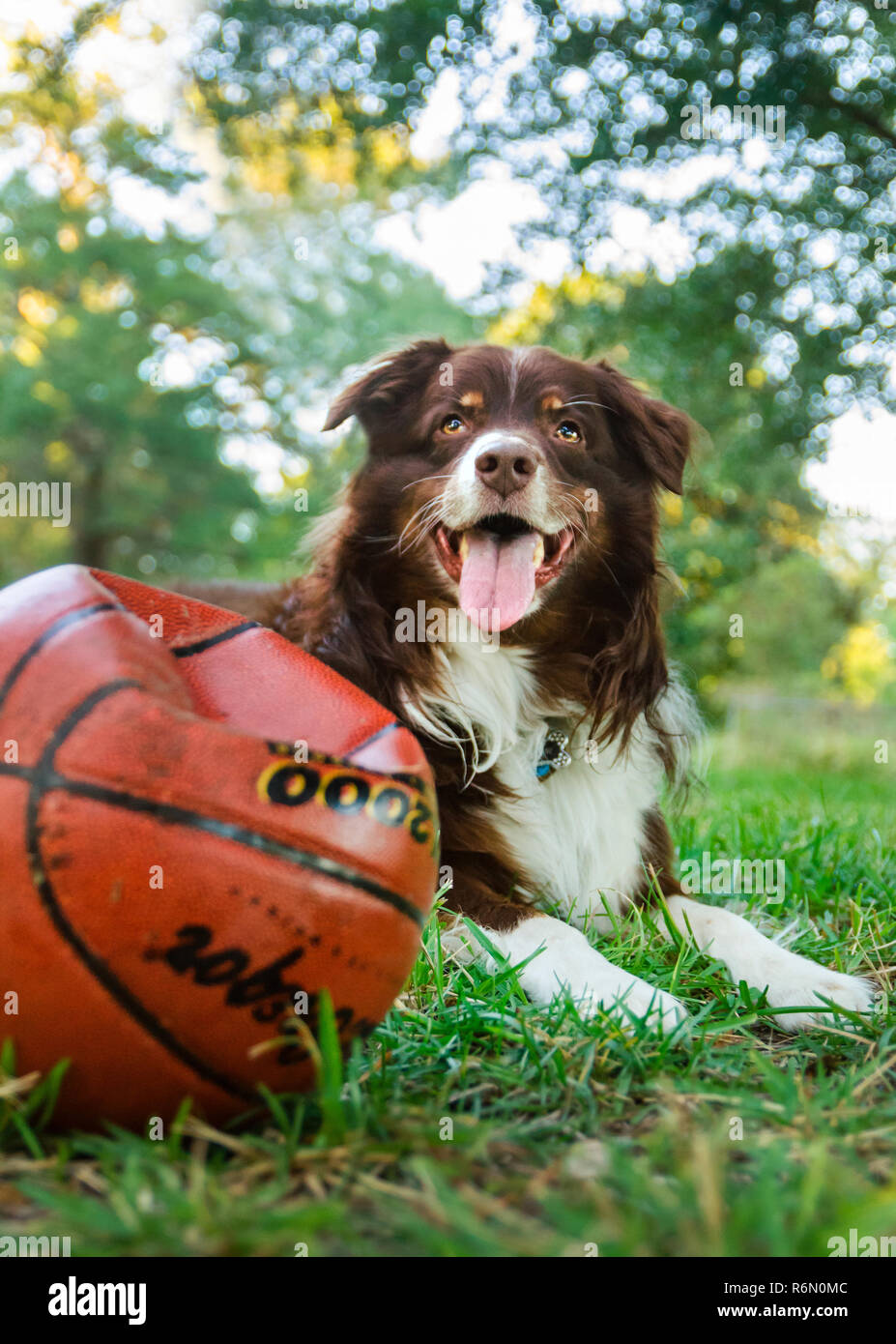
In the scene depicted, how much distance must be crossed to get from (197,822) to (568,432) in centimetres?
228

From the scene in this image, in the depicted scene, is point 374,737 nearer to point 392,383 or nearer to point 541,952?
point 541,952

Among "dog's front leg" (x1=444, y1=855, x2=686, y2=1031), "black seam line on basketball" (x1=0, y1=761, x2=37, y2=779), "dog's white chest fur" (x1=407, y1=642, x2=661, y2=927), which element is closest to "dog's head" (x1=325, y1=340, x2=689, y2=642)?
"dog's white chest fur" (x1=407, y1=642, x2=661, y2=927)

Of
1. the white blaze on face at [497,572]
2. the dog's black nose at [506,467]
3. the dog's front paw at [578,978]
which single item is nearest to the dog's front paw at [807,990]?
the dog's front paw at [578,978]

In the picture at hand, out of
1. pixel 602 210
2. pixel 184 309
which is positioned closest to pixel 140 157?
pixel 184 309

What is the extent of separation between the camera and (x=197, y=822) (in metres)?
1.91

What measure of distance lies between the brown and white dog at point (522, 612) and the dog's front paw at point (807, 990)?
1.41 feet

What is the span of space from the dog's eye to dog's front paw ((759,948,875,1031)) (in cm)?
183

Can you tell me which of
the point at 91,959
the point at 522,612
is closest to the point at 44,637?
the point at 91,959

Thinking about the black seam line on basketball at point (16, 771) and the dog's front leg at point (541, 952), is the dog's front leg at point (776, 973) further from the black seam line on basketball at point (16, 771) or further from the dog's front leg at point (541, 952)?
the black seam line on basketball at point (16, 771)

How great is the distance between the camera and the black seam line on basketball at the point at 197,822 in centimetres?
189

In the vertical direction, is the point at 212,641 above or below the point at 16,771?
above

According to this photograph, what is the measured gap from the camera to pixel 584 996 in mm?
2459

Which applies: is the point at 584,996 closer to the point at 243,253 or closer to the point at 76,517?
the point at 76,517
